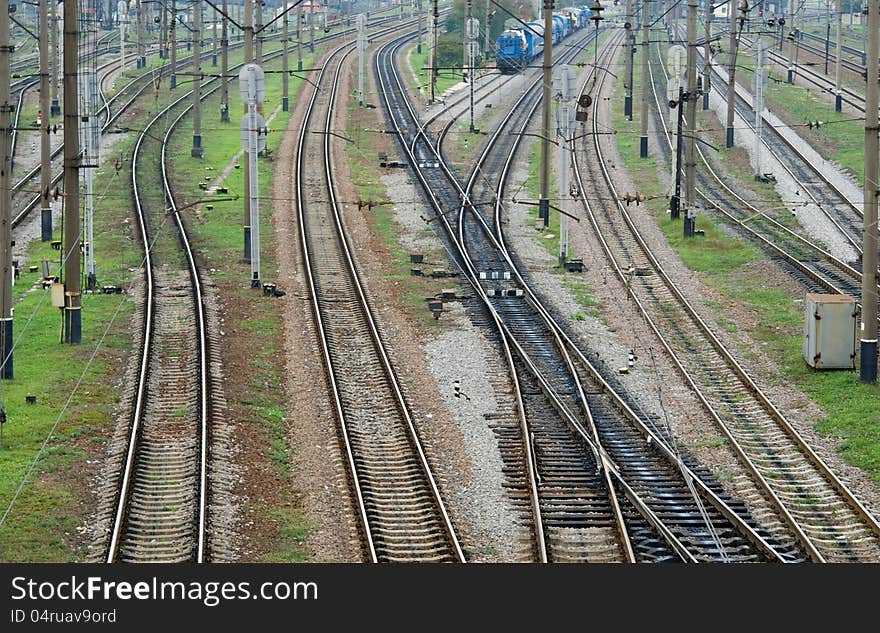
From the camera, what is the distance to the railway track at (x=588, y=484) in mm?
17562

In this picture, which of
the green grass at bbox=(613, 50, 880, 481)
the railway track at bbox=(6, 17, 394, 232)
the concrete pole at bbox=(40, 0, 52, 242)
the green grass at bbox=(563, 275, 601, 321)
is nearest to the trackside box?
the green grass at bbox=(613, 50, 880, 481)

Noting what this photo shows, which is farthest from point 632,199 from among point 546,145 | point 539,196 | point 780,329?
point 780,329

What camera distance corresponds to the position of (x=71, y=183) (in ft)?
88.5

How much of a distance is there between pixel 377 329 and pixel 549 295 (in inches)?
202

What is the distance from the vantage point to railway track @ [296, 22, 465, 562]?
17.8m

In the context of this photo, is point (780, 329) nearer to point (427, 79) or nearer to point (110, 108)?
point (110, 108)

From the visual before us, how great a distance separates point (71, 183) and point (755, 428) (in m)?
12.6

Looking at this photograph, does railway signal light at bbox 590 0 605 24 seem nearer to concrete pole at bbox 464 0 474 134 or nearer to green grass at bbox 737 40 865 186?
concrete pole at bbox 464 0 474 134

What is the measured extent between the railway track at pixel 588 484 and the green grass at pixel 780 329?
3127 millimetres

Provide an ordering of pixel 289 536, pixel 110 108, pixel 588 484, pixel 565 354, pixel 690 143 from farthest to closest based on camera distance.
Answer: pixel 110 108 < pixel 690 143 < pixel 565 354 < pixel 588 484 < pixel 289 536

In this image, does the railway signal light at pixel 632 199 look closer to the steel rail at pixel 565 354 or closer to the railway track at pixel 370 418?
the steel rail at pixel 565 354

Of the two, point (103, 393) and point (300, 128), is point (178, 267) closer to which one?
point (103, 393)

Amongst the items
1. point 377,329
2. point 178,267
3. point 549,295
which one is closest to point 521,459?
point 377,329

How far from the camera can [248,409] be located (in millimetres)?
23562
